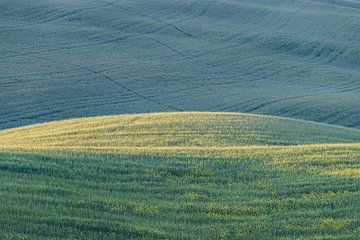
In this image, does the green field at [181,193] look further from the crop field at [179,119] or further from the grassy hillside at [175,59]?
the grassy hillside at [175,59]

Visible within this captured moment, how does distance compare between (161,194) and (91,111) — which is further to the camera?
(91,111)

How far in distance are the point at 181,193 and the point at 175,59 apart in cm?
2718

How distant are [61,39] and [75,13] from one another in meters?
5.74

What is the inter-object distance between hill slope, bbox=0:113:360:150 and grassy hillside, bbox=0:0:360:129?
27.7ft

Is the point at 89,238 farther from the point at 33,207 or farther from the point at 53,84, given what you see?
the point at 53,84

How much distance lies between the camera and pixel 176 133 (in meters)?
15.2

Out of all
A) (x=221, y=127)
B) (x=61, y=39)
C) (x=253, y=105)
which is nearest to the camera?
(x=221, y=127)

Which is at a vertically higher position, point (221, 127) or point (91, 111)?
point (221, 127)

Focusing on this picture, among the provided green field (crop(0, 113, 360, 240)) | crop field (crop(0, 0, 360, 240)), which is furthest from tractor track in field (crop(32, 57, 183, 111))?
green field (crop(0, 113, 360, 240))

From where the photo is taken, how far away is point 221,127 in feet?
52.2

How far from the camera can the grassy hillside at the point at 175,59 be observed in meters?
28.2

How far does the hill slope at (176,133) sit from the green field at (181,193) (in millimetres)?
2092

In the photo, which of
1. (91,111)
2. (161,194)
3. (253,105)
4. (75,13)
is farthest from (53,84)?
(161,194)

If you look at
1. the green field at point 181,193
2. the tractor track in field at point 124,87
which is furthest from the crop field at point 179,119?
the tractor track in field at point 124,87
